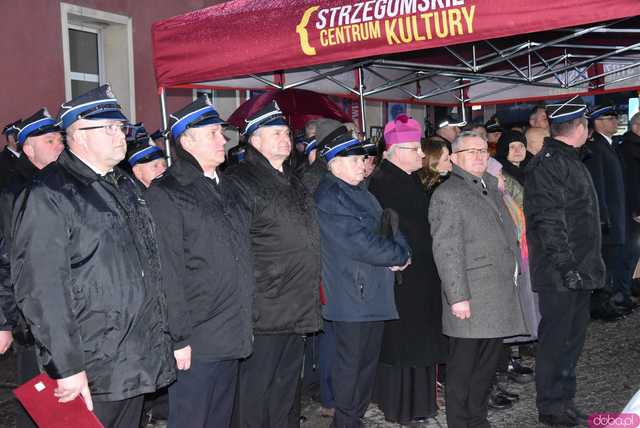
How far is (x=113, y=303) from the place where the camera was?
9.12 ft

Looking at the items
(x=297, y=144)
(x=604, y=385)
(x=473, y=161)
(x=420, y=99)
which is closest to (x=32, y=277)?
(x=473, y=161)

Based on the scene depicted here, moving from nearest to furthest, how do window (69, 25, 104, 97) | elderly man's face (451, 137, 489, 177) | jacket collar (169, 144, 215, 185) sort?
jacket collar (169, 144, 215, 185)
elderly man's face (451, 137, 489, 177)
window (69, 25, 104, 97)

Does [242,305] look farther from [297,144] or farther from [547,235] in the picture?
[297,144]

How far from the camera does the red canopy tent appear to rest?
4.35 metres

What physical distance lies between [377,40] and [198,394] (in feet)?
8.76

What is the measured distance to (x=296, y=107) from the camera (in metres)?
7.61

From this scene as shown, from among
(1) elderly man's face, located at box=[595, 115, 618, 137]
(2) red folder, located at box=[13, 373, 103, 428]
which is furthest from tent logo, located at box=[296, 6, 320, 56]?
(1) elderly man's face, located at box=[595, 115, 618, 137]

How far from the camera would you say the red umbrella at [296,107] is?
7.55 m

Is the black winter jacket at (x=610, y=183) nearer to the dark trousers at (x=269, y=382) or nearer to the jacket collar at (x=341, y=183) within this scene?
the jacket collar at (x=341, y=183)

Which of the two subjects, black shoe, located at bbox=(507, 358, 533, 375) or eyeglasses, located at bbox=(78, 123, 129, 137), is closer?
eyeglasses, located at bbox=(78, 123, 129, 137)

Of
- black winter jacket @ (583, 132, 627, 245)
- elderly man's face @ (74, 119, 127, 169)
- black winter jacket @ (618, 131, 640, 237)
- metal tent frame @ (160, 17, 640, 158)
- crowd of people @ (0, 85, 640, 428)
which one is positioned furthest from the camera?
black winter jacket @ (618, 131, 640, 237)

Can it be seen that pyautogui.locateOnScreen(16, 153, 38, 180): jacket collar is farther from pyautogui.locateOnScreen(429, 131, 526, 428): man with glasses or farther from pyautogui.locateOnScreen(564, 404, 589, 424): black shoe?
pyautogui.locateOnScreen(564, 404, 589, 424): black shoe

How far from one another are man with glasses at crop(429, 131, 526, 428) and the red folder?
89.0 inches

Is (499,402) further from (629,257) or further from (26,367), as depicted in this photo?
(629,257)
